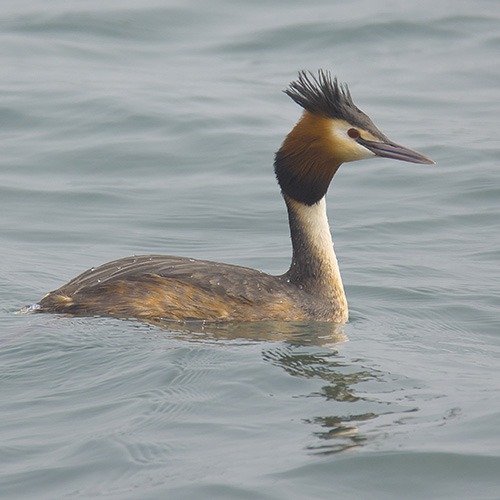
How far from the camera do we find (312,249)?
8.61 m

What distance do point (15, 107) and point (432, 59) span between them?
7.43 m

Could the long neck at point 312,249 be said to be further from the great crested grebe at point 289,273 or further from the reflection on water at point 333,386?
the reflection on water at point 333,386

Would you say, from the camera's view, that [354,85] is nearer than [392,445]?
No

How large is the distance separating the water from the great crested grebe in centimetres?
19

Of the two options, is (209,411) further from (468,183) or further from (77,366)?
(468,183)

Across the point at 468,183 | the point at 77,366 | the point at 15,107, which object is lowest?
the point at 77,366

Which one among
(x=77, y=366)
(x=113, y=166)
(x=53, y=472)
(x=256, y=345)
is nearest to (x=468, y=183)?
(x=113, y=166)

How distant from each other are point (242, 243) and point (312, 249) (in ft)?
8.73

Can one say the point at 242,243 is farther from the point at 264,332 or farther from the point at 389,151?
the point at 264,332

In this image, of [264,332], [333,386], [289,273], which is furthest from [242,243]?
[333,386]

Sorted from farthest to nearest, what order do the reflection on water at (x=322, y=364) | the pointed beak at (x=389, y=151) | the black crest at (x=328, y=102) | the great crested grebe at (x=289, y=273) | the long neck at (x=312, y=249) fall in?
the long neck at (x=312, y=249) < the pointed beak at (x=389, y=151) < the black crest at (x=328, y=102) < the great crested grebe at (x=289, y=273) < the reflection on water at (x=322, y=364)

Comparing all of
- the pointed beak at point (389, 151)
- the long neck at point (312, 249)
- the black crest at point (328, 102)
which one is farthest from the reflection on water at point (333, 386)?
the black crest at point (328, 102)

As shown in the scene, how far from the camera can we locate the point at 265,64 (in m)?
18.2

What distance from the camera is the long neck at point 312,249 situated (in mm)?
8531
